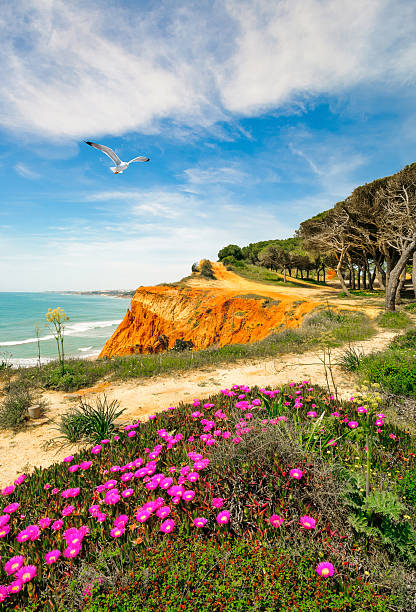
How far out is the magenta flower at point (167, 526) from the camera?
1.94 meters

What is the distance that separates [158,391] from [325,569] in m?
5.54

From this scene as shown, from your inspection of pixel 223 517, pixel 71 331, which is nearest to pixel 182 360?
pixel 223 517

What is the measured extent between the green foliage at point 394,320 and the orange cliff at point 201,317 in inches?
152

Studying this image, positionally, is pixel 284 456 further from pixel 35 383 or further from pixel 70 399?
pixel 35 383

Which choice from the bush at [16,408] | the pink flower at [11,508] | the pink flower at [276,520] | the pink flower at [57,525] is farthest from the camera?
the bush at [16,408]

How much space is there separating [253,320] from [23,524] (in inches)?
672

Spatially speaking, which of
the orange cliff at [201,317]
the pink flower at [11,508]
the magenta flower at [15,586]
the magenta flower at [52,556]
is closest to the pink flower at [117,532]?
the magenta flower at [52,556]

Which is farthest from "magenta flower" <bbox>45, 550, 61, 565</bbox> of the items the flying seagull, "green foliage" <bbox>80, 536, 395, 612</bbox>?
the flying seagull

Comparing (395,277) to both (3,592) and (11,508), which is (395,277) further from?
(3,592)

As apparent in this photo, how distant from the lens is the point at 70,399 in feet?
21.6

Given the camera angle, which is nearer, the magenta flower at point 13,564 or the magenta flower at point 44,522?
the magenta flower at point 13,564

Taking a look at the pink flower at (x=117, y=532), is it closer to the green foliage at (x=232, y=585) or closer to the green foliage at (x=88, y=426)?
the green foliage at (x=232, y=585)

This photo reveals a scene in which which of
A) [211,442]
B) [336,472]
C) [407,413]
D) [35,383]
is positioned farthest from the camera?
[35,383]

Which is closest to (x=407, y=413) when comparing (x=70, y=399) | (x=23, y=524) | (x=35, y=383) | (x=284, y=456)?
(x=284, y=456)
